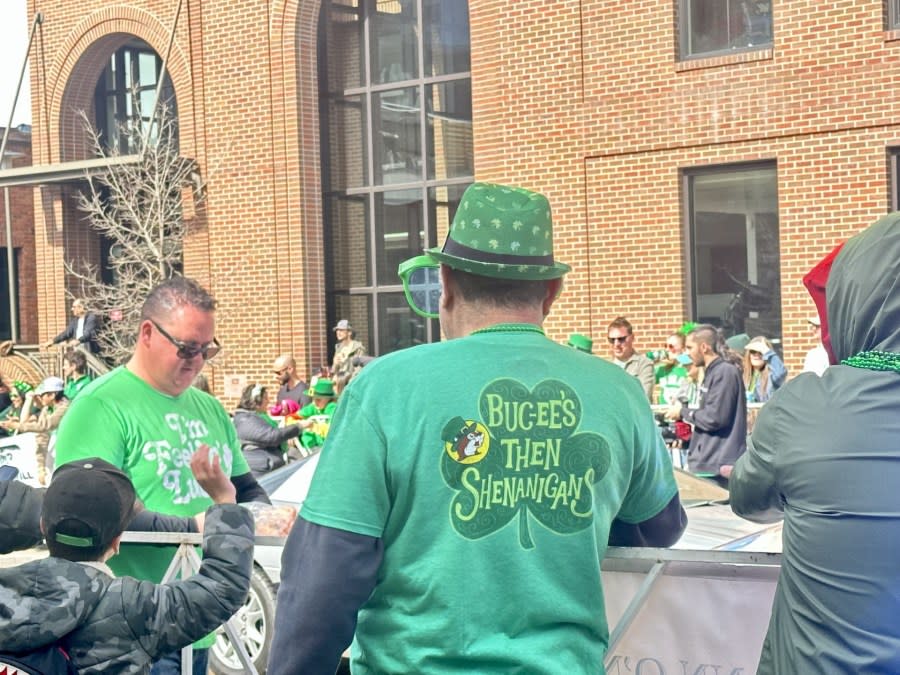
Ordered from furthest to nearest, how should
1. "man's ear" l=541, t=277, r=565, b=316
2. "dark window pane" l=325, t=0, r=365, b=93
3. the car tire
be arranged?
"dark window pane" l=325, t=0, r=365, b=93, the car tire, "man's ear" l=541, t=277, r=565, b=316

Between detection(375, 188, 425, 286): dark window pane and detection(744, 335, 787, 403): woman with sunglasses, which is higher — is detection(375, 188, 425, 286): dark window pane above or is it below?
above

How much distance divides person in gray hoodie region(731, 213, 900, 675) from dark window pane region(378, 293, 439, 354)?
17131 millimetres

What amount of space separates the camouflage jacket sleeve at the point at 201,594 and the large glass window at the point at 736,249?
1297cm

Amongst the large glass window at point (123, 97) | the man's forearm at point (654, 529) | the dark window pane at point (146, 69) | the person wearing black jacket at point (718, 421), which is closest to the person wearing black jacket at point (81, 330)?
the large glass window at point (123, 97)

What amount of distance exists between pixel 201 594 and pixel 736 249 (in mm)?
13533

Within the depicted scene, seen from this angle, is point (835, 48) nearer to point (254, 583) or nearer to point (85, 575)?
point (254, 583)

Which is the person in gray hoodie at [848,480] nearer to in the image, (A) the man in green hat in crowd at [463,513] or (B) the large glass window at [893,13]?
(A) the man in green hat in crowd at [463,513]

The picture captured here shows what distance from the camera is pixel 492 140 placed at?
17.4 meters

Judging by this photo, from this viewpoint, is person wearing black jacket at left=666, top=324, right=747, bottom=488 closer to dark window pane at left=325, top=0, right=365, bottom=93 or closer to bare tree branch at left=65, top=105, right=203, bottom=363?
dark window pane at left=325, top=0, right=365, bottom=93

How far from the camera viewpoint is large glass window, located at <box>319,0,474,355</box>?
19080mm

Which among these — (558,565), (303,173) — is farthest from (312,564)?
(303,173)

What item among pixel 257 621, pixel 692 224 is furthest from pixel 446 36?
pixel 257 621

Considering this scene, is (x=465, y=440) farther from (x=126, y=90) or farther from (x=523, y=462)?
(x=126, y=90)

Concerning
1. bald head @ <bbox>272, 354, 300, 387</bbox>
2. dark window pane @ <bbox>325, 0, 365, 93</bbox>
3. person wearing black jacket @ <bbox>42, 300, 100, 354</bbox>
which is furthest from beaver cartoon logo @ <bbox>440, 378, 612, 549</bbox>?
person wearing black jacket @ <bbox>42, 300, 100, 354</bbox>
